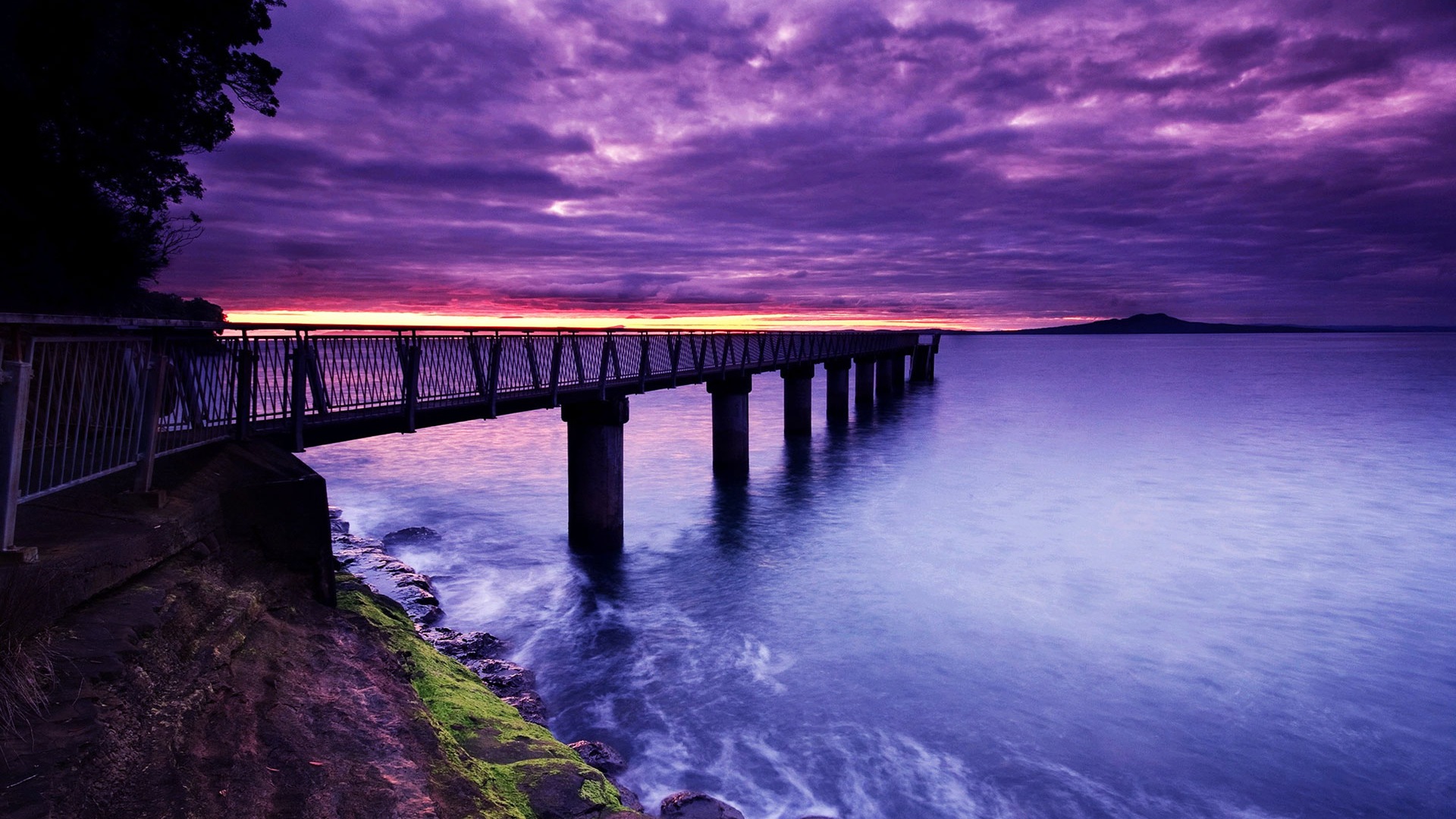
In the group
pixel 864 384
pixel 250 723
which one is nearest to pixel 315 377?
pixel 250 723

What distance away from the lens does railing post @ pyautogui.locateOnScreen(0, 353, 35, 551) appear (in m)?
4.42

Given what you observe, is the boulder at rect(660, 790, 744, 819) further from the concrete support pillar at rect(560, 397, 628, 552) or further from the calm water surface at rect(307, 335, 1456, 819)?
the concrete support pillar at rect(560, 397, 628, 552)

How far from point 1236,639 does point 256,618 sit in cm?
1579

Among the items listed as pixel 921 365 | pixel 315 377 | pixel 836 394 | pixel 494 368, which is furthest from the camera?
pixel 921 365

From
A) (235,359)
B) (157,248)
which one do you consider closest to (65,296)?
(157,248)

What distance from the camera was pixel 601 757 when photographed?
368 inches

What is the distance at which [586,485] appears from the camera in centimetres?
1819

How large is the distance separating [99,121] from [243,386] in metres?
8.92

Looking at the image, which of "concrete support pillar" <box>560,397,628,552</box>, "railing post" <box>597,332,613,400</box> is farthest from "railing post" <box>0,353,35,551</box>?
"concrete support pillar" <box>560,397,628,552</box>

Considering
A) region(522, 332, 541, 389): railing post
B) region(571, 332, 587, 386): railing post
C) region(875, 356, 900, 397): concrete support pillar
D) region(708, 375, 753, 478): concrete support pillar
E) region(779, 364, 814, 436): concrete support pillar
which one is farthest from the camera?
region(875, 356, 900, 397): concrete support pillar

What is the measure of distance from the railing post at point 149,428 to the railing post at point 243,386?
191 cm

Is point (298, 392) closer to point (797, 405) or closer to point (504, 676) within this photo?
point (504, 676)

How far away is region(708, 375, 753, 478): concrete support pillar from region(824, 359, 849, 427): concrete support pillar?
54.3ft

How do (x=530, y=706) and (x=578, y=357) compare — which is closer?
(x=530, y=706)
